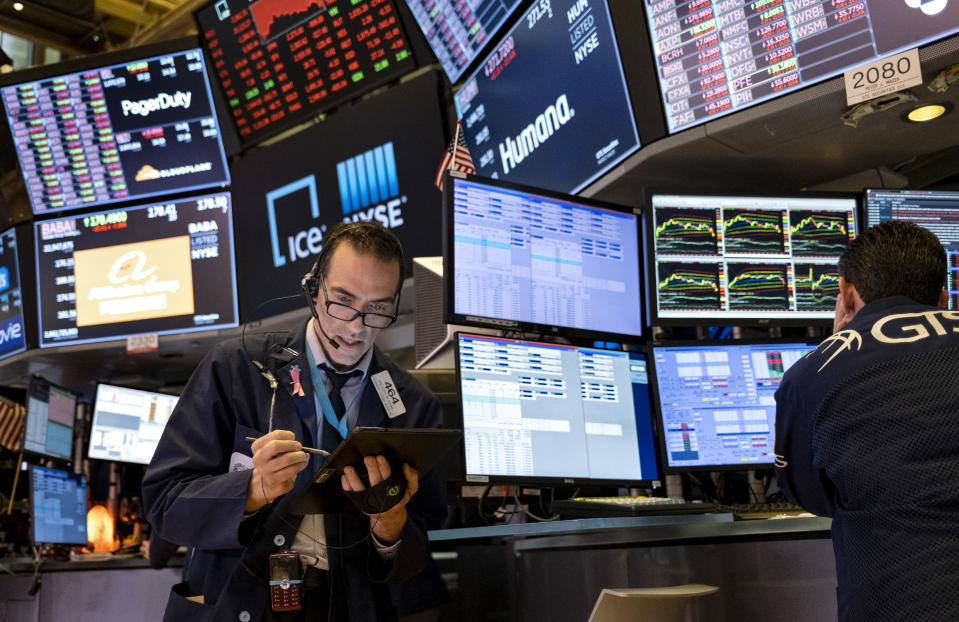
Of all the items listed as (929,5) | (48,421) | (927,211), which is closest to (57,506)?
(48,421)

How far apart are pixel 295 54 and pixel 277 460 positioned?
3.77 meters

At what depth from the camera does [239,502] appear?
1.71 metres

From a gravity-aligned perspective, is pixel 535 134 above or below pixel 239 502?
above

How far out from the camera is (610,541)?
6.21 feet

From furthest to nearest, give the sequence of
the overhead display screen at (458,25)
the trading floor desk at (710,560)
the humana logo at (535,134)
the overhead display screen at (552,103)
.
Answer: the overhead display screen at (458,25)
the humana logo at (535,134)
the overhead display screen at (552,103)
the trading floor desk at (710,560)

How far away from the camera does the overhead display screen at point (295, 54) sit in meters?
4.70

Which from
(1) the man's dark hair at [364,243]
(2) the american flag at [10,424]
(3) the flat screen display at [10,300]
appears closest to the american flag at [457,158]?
(1) the man's dark hair at [364,243]

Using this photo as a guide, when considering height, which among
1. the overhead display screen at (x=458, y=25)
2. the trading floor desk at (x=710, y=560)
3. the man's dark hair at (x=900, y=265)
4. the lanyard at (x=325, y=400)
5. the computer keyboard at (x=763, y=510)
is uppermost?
the overhead display screen at (x=458, y=25)

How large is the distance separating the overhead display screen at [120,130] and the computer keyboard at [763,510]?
386cm

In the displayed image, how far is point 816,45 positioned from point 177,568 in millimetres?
2868

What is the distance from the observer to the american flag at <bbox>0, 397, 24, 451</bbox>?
4.86 metres

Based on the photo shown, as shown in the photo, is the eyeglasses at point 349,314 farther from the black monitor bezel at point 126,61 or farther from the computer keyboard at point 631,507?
the black monitor bezel at point 126,61

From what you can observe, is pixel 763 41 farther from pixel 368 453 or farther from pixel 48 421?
pixel 48 421

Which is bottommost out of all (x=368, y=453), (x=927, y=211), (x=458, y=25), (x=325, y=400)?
(x=368, y=453)
